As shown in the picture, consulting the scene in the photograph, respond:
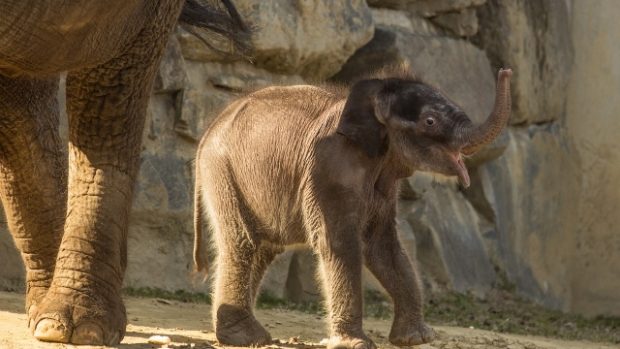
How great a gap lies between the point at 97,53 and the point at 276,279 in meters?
3.26

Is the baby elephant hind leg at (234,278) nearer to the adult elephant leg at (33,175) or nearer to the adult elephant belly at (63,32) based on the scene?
the adult elephant leg at (33,175)

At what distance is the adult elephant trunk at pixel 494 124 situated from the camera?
4.86m

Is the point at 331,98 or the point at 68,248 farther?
the point at 331,98

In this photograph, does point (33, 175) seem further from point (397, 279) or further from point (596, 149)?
point (596, 149)

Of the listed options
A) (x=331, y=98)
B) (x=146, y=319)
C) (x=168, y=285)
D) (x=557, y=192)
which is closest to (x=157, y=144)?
(x=168, y=285)

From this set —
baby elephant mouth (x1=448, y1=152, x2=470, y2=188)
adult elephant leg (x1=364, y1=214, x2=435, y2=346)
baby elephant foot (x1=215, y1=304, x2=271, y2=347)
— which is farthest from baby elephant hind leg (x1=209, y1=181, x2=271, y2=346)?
baby elephant mouth (x1=448, y1=152, x2=470, y2=188)

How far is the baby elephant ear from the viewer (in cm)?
527

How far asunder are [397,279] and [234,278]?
62cm

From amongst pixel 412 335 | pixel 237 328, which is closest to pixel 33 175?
pixel 237 328

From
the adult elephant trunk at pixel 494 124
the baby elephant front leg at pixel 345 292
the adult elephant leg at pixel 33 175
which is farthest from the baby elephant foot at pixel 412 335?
the adult elephant leg at pixel 33 175

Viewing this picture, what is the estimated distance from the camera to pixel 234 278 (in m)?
5.42

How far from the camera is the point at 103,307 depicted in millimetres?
4859

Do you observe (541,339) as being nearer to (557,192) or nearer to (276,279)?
(276,279)

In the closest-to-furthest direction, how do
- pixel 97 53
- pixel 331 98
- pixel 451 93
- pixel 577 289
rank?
pixel 97 53 → pixel 331 98 → pixel 451 93 → pixel 577 289
